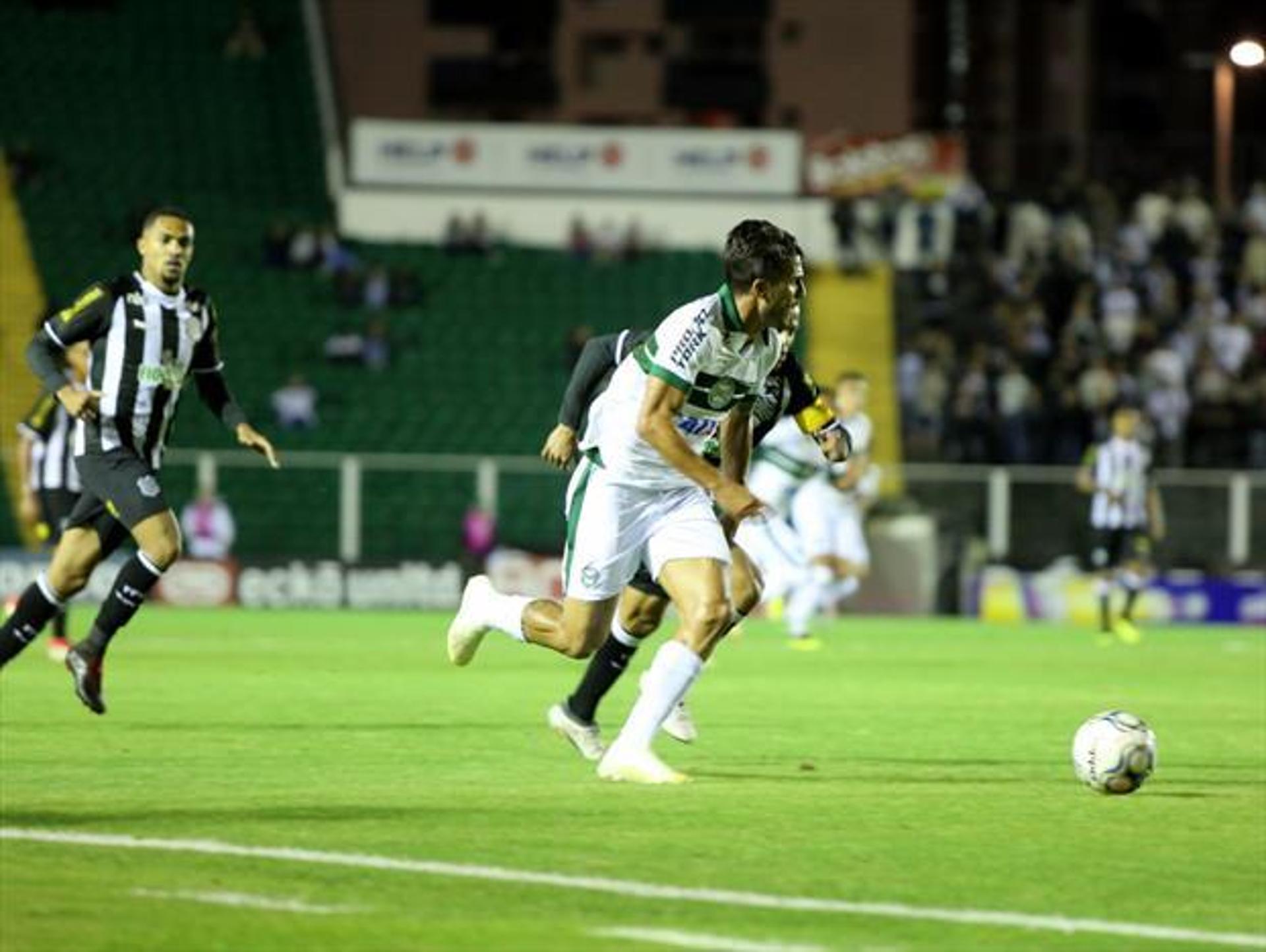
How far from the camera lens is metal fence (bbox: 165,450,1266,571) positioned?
3288 cm

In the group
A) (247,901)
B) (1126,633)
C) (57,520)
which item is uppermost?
(247,901)

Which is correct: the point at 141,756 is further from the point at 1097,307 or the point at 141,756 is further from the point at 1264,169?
the point at 1264,169

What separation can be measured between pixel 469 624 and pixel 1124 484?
1737 centimetres

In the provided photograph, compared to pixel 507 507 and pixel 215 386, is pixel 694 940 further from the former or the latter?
pixel 507 507

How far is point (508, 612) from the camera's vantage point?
12.4 meters

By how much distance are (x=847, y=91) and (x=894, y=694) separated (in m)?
39.1

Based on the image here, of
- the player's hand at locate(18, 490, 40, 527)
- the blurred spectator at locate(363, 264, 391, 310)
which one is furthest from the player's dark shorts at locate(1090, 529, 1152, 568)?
the blurred spectator at locate(363, 264, 391, 310)

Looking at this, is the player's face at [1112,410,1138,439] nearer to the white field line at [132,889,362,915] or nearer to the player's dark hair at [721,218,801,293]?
the player's dark hair at [721,218,801,293]

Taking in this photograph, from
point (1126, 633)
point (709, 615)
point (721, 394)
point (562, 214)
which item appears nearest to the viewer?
point (709, 615)

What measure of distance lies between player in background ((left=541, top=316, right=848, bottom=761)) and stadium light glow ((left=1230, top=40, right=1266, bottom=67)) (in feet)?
17.4

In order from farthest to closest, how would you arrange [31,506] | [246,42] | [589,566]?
[246,42], [31,506], [589,566]

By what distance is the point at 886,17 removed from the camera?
185ft

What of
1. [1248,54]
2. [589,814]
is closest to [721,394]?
[589,814]

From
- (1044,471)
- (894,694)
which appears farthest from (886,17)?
(894,694)
